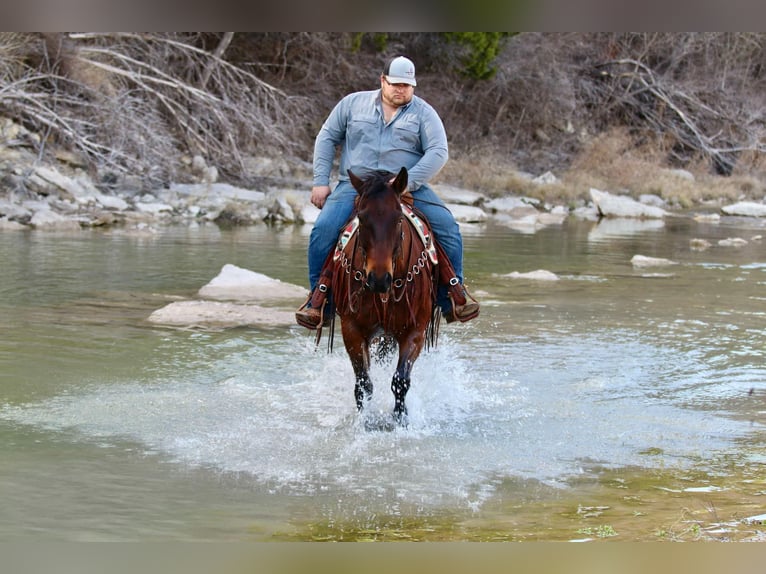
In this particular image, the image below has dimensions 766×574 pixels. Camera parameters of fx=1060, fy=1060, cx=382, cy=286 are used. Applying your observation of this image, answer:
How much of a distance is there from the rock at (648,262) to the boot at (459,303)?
9350 millimetres

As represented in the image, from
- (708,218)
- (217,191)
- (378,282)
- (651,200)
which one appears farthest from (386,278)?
(651,200)

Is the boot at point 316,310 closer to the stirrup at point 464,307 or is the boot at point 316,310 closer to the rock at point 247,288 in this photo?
the stirrup at point 464,307

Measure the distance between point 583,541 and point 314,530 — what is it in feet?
3.99

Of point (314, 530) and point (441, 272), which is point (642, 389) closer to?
point (441, 272)

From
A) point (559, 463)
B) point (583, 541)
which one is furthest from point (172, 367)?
point (583, 541)

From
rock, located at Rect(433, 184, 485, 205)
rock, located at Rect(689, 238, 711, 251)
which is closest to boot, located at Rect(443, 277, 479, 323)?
rock, located at Rect(689, 238, 711, 251)

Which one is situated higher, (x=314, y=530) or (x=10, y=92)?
(x=10, y=92)

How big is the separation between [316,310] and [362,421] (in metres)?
0.82

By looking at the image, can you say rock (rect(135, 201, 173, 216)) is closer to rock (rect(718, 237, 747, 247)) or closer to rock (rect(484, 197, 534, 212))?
rock (rect(484, 197, 534, 212))

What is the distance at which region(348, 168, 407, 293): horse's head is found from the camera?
600cm

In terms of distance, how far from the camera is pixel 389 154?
7129 mm

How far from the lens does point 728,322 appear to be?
444 inches

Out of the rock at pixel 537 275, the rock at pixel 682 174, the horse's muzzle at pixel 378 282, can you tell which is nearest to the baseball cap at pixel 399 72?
the horse's muzzle at pixel 378 282

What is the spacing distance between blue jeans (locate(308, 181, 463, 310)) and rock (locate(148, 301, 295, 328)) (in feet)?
10.9
